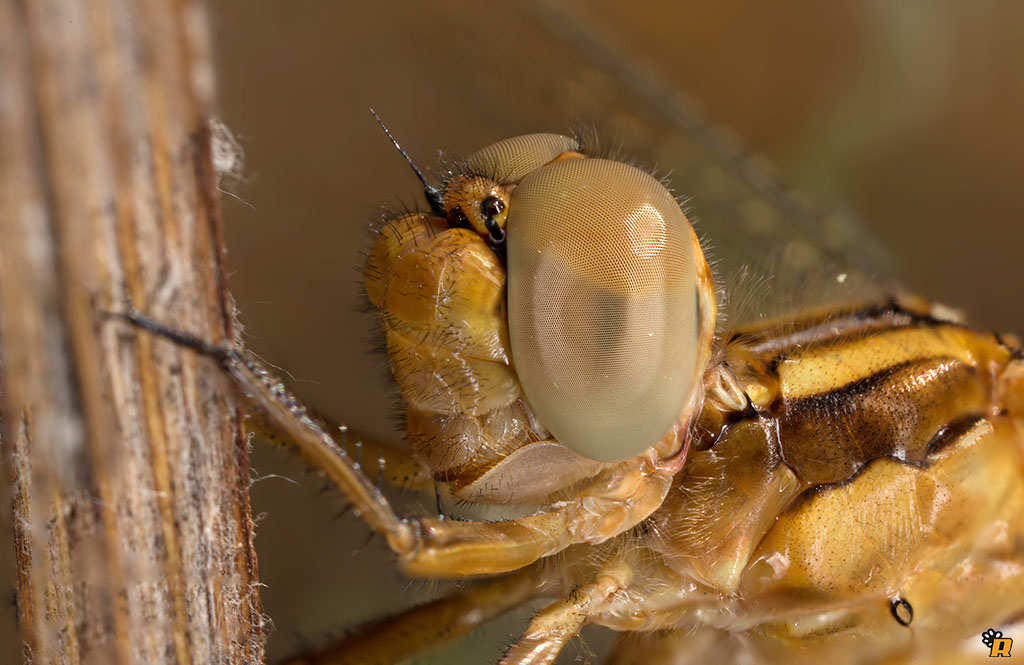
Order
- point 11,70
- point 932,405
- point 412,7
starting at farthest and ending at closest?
1. point 412,7
2. point 932,405
3. point 11,70

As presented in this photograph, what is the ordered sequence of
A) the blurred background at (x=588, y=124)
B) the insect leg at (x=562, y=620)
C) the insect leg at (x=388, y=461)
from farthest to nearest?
1. the blurred background at (x=588, y=124)
2. the insect leg at (x=388, y=461)
3. the insect leg at (x=562, y=620)

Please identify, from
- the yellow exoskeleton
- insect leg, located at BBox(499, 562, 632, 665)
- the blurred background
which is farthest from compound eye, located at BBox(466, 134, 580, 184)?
insect leg, located at BBox(499, 562, 632, 665)

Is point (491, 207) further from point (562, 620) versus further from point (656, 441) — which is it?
point (562, 620)

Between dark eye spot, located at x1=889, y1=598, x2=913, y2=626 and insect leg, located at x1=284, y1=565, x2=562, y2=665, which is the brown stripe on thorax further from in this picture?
insect leg, located at x1=284, y1=565, x2=562, y2=665

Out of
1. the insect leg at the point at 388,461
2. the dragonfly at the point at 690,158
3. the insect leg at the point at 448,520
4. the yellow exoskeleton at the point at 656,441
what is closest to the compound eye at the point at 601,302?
the yellow exoskeleton at the point at 656,441

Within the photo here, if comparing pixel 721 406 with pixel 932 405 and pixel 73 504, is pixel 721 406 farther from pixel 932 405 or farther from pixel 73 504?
pixel 73 504

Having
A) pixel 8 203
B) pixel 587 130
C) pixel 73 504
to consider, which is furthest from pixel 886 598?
pixel 8 203

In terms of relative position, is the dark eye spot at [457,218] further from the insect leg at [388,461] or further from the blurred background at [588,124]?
the insect leg at [388,461]

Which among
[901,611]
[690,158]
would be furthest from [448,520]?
[690,158]
